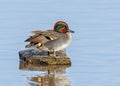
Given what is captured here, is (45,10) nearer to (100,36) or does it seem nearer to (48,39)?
(100,36)

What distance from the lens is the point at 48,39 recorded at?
16.8m

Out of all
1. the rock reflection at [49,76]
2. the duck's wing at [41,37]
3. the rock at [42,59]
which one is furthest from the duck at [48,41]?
the rock reflection at [49,76]

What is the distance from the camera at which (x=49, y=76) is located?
15.2 metres

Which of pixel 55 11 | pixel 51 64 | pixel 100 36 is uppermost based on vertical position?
pixel 55 11

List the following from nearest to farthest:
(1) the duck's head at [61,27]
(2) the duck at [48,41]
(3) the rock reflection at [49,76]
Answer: (3) the rock reflection at [49,76] < (2) the duck at [48,41] < (1) the duck's head at [61,27]

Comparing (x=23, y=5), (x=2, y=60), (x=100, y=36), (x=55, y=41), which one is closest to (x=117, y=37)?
(x=100, y=36)

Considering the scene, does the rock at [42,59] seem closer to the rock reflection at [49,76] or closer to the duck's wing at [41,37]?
the rock reflection at [49,76]

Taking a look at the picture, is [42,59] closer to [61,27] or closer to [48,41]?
[48,41]

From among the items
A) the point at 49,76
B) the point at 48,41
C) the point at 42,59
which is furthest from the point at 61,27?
the point at 49,76

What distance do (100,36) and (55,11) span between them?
137 inches

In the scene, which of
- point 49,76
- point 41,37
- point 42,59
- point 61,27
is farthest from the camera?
point 61,27

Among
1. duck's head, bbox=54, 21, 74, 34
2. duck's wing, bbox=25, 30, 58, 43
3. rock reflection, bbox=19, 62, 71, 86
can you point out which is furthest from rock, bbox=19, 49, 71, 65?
duck's head, bbox=54, 21, 74, 34

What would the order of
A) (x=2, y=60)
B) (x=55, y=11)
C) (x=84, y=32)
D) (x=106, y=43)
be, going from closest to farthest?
(x=2, y=60), (x=106, y=43), (x=84, y=32), (x=55, y=11)

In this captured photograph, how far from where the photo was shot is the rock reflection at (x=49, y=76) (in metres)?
14.4
